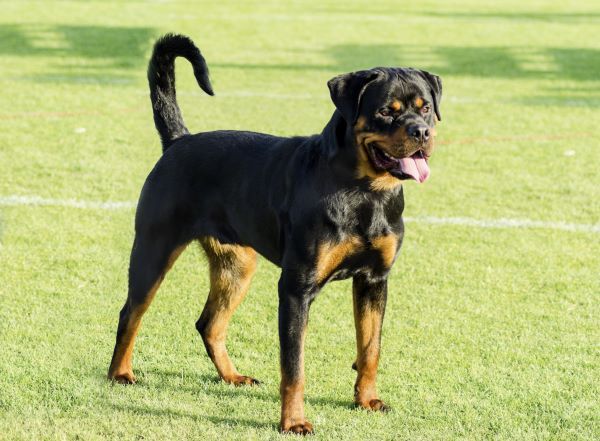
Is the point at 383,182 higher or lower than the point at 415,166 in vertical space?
lower

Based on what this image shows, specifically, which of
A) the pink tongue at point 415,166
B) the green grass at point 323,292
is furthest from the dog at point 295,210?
the green grass at point 323,292

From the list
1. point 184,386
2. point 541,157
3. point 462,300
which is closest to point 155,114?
point 184,386

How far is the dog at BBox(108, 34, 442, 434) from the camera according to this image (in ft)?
14.7

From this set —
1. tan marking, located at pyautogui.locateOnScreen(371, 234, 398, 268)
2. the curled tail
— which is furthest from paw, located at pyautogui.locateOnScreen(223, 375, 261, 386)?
the curled tail

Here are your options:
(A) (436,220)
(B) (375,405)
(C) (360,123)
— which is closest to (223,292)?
(B) (375,405)

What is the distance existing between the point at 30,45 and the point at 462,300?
11.7 metres

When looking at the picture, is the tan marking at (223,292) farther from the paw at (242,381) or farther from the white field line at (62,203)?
the white field line at (62,203)

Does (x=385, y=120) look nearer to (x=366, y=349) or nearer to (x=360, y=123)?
(x=360, y=123)

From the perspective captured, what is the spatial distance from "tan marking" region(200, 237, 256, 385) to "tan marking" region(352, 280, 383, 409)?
2.06 feet

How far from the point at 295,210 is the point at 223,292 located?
97 centimetres

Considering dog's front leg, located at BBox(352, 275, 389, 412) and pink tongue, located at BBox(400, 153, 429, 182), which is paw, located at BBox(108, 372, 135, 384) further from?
pink tongue, located at BBox(400, 153, 429, 182)

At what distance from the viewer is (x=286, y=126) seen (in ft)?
37.6

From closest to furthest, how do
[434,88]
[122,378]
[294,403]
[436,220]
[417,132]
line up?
[417,132] < [294,403] < [434,88] < [122,378] < [436,220]

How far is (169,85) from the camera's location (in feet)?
18.1
